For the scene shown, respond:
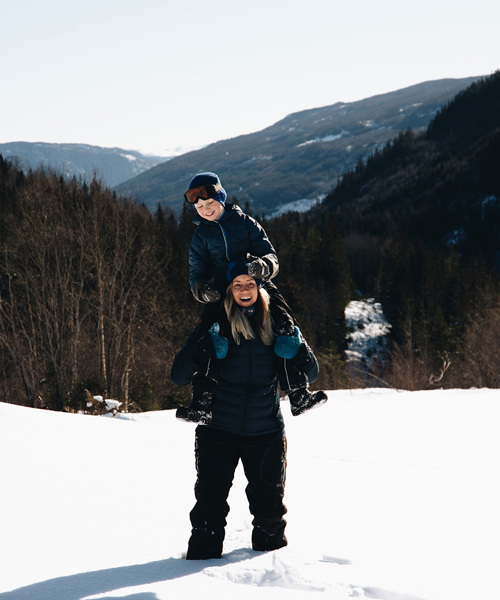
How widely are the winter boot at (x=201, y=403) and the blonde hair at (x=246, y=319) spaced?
1.02 ft

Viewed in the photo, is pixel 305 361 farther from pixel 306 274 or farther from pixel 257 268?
pixel 306 274

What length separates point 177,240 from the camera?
67.0 metres

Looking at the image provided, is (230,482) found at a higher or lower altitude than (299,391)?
lower

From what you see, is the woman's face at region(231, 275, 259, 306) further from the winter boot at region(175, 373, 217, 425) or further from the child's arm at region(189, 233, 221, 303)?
the winter boot at region(175, 373, 217, 425)

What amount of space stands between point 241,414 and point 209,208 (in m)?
1.36

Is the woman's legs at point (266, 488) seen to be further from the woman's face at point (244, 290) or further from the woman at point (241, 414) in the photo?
the woman's face at point (244, 290)

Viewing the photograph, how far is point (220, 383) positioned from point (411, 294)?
6681 centimetres

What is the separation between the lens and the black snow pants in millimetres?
3100

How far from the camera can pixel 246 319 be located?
311cm

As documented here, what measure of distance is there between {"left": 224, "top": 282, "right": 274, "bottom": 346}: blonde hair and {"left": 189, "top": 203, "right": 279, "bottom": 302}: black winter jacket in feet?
0.86

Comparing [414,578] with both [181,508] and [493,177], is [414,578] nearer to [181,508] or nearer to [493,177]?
[181,508]

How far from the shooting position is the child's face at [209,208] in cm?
344

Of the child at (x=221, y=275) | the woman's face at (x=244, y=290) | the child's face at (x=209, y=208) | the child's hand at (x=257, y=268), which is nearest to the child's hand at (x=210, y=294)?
the child at (x=221, y=275)

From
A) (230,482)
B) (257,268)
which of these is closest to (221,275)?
(257,268)
